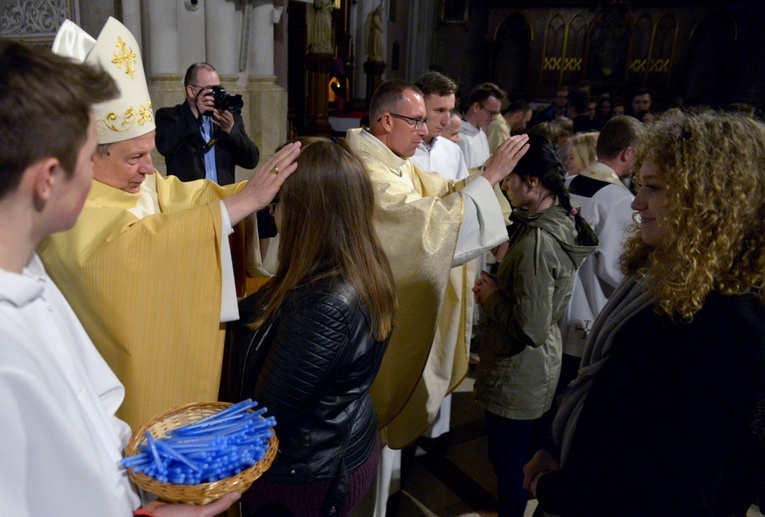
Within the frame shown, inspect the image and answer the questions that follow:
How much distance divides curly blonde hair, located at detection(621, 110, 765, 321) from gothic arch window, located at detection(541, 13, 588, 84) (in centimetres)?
1407

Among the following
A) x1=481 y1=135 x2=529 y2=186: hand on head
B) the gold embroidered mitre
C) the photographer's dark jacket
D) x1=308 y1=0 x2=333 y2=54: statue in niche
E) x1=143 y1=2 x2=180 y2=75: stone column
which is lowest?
the photographer's dark jacket

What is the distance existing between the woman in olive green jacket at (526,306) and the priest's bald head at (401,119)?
52 centimetres

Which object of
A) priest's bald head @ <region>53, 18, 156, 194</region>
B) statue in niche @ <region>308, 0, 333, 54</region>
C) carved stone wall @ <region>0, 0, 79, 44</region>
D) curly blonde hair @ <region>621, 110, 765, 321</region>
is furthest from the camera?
statue in niche @ <region>308, 0, 333, 54</region>

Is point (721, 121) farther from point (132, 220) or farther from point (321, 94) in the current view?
point (321, 94)

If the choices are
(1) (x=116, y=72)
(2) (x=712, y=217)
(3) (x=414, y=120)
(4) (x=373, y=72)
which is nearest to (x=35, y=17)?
(1) (x=116, y=72)

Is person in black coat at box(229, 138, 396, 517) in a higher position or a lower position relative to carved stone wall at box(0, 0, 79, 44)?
lower

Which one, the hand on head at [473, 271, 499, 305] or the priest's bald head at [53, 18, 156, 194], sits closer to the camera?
the priest's bald head at [53, 18, 156, 194]

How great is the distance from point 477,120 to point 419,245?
10.4 ft

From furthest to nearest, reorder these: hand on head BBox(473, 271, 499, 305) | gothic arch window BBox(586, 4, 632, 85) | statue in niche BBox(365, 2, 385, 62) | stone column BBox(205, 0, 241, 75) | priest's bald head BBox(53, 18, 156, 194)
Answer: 1. gothic arch window BBox(586, 4, 632, 85)
2. statue in niche BBox(365, 2, 385, 62)
3. stone column BBox(205, 0, 241, 75)
4. hand on head BBox(473, 271, 499, 305)
5. priest's bald head BBox(53, 18, 156, 194)

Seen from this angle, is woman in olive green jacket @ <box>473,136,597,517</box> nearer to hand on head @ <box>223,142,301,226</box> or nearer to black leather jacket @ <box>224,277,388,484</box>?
black leather jacket @ <box>224,277,388,484</box>

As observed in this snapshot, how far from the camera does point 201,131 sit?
11.9 ft

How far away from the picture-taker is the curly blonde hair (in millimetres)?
1122

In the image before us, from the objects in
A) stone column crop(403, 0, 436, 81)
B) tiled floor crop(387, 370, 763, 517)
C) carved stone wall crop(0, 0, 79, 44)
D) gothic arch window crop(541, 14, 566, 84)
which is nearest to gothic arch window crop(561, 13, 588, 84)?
gothic arch window crop(541, 14, 566, 84)

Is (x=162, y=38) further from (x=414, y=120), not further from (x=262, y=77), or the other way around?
(x=414, y=120)
